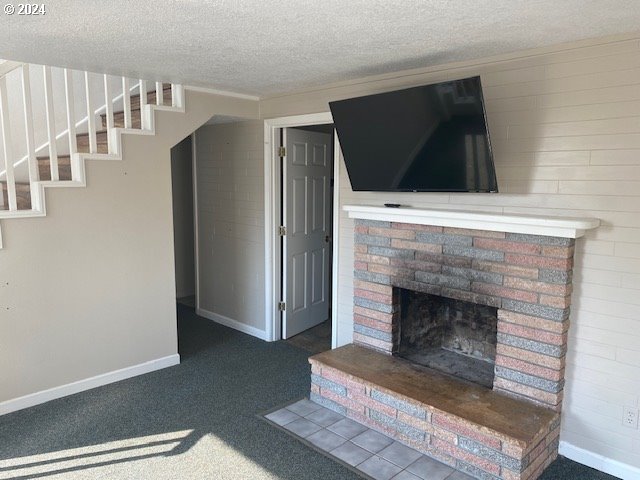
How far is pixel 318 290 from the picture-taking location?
476cm

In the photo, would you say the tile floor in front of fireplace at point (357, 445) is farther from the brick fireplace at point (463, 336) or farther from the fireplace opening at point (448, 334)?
the fireplace opening at point (448, 334)

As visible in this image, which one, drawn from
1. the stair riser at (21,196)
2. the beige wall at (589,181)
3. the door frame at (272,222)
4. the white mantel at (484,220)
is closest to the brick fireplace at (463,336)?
the white mantel at (484,220)

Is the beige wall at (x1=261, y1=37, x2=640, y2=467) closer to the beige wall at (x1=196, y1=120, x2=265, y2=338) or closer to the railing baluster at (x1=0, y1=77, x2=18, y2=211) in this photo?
the beige wall at (x1=196, y1=120, x2=265, y2=338)

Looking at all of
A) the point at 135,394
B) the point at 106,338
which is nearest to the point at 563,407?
the point at 135,394

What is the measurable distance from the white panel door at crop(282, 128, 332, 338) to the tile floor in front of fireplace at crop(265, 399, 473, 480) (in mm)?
1449

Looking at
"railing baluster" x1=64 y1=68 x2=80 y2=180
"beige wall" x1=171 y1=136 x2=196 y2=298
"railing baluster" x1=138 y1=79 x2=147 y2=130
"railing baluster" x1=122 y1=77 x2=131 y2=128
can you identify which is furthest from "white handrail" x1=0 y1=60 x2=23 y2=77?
"beige wall" x1=171 y1=136 x2=196 y2=298

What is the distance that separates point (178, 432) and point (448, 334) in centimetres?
192

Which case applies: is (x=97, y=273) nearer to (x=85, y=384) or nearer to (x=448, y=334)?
(x=85, y=384)

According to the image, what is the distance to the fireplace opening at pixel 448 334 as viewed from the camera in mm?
3076

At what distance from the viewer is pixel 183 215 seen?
5660 millimetres

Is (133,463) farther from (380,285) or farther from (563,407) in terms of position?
(563,407)

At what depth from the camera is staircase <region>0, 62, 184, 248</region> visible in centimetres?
290

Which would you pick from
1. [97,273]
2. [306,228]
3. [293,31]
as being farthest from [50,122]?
[306,228]

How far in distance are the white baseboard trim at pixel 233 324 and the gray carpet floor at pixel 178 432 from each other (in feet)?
1.86
